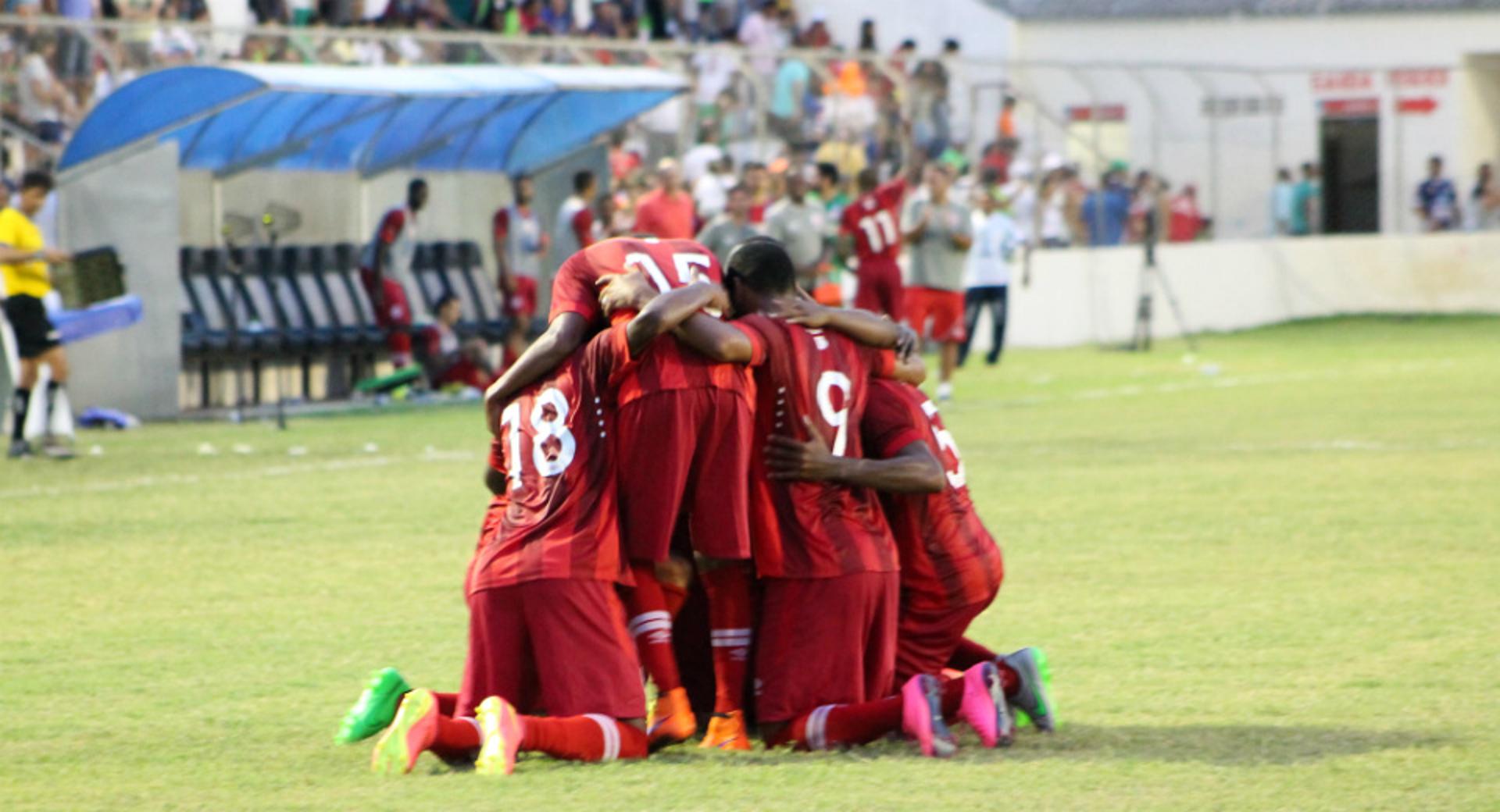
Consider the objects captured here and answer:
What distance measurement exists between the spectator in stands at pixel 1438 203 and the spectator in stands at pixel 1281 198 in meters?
3.19

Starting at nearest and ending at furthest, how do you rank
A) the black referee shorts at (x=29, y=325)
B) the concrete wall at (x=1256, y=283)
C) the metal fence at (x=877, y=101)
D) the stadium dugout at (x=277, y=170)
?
the black referee shorts at (x=29, y=325)
the stadium dugout at (x=277, y=170)
the metal fence at (x=877, y=101)
the concrete wall at (x=1256, y=283)

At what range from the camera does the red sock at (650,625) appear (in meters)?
6.66

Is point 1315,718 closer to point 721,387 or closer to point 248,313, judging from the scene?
point 721,387

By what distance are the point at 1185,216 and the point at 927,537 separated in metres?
26.2

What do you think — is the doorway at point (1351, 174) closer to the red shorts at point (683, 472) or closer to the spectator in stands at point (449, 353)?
the spectator in stands at point (449, 353)

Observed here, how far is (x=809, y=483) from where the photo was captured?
267 inches

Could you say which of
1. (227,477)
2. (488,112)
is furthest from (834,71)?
(227,477)

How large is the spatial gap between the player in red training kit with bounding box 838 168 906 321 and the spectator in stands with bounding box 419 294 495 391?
3791 millimetres

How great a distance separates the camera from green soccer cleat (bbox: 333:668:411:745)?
6488mm

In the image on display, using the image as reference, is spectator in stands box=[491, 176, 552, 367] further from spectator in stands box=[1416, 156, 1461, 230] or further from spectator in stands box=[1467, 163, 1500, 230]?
spectator in stands box=[1467, 163, 1500, 230]

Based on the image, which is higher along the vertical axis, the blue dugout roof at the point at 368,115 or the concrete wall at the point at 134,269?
the blue dugout roof at the point at 368,115

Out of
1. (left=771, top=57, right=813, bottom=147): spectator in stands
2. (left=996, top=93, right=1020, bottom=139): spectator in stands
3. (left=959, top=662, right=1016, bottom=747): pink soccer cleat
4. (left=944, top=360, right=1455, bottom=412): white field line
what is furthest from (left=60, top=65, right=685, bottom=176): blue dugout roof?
(left=959, top=662, right=1016, bottom=747): pink soccer cleat

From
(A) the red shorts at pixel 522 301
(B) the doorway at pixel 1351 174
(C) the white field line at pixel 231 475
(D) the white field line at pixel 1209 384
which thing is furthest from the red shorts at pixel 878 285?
(B) the doorway at pixel 1351 174

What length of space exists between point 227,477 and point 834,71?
14000 millimetres
